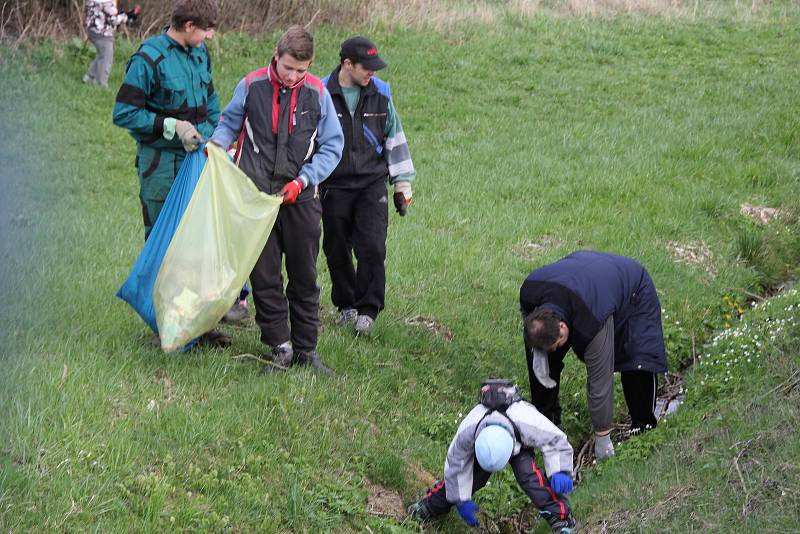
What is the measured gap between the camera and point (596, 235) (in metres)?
10.0

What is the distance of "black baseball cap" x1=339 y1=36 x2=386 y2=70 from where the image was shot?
6293 millimetres

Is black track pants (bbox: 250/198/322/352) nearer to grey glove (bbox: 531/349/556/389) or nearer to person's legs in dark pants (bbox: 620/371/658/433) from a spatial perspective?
grey glove (bbox: 531/349/556/389)

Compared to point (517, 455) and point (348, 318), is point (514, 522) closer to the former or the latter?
point (517, 455)

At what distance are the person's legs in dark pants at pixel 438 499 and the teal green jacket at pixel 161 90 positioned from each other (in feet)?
7.80

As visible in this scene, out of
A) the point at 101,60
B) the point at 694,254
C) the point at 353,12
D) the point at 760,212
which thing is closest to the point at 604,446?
the point at 694,254

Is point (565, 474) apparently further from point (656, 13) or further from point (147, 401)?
point (656, 13)

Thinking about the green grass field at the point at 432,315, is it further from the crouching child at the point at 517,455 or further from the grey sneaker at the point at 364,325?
the crouching child at the point at 517,455

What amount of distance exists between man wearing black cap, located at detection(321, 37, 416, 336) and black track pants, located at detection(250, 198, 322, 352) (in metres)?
0.87

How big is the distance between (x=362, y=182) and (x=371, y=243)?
41 cm

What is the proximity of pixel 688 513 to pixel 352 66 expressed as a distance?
3295 mm

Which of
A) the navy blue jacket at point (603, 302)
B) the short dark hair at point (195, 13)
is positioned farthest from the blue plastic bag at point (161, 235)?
the navy blue jacket at point (603, 302)

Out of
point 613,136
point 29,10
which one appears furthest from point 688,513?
point 29,10

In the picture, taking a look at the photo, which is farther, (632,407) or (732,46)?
(732,46)

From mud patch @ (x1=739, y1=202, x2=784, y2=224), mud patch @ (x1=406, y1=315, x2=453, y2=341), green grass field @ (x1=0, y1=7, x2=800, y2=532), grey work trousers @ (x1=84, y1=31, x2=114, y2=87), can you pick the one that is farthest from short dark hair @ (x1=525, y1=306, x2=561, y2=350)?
grey work trousers @ (x1=84, y1=31, x2=114, y2=87)
